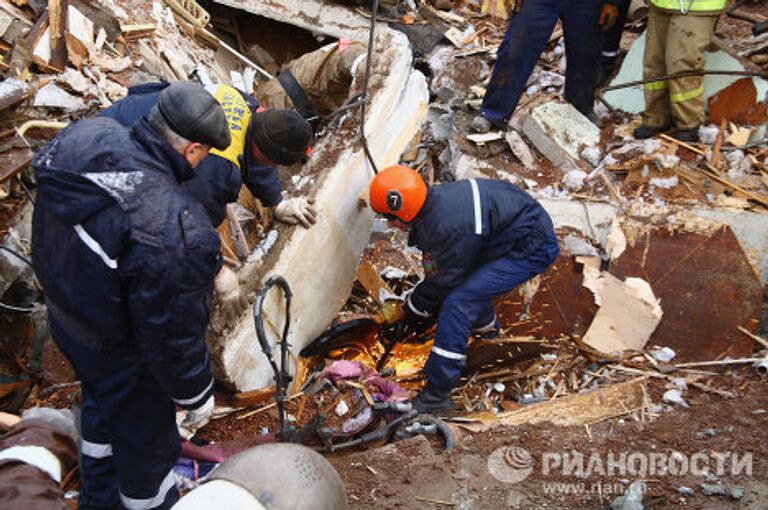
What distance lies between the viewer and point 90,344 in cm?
269

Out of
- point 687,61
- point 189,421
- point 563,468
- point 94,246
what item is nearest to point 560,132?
point 687,61

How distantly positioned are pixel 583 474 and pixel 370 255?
9.95ft

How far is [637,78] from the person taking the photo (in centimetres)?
657

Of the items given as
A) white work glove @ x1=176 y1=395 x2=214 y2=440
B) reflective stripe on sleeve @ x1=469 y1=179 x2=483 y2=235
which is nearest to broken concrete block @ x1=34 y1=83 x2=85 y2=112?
white work glove @ x1=176 y1=395 x2=214 y2=440

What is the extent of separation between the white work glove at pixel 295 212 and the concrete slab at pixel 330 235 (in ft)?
0.20

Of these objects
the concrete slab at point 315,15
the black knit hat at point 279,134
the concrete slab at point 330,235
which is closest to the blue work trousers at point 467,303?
the concrete slab at point 330,235

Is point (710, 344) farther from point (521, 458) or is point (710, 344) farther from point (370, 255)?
point (370, 255)

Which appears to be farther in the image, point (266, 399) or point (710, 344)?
point (710, 344)

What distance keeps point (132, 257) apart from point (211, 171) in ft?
4.22

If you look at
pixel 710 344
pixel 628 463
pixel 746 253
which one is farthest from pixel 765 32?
pixel 628 463

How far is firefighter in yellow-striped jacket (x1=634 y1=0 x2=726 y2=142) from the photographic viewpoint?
541cm

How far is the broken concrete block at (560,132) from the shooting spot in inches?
243

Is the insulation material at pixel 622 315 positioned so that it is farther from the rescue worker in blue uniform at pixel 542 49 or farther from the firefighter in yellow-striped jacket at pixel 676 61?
the rescue worker in blue uniform at pixel 542 49

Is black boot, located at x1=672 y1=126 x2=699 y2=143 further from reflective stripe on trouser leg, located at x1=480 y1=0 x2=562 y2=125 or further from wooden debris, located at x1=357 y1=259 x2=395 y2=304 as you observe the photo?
wooden debris, located at x1=357 y1=259 x2=395 y2=304
